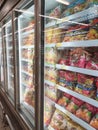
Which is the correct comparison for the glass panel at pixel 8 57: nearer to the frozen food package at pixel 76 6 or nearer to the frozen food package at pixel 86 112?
the frozen food package at pixel 76 6

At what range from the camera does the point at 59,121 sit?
1.58m

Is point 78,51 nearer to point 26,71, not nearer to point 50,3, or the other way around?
point 50,3

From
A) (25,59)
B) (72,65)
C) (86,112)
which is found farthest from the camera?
(25,59)

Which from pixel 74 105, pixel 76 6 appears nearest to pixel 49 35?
pixel 76 6

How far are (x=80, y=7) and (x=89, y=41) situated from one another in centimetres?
34

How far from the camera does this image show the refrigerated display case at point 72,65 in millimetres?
1110

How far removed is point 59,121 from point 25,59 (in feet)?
3.46

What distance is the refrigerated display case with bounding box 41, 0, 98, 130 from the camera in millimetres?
1110

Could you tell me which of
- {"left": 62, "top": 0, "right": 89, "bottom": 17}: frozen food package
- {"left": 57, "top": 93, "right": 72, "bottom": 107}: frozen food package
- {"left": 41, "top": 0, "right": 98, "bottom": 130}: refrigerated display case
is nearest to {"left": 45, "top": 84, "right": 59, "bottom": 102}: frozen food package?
{"left": 41, "top": 0, "right": 98, "bottom": 130}: refrigerated display case

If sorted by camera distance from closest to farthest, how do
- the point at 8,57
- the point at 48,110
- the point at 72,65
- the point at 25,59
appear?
the point at 72,65 < the point at 48,110 < the point at 25,59 < the point at 8,57

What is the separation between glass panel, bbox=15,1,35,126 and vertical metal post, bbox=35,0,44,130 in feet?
1.79

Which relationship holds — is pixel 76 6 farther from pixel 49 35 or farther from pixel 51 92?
pixel 51 92

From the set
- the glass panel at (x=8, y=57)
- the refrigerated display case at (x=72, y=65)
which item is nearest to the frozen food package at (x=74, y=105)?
the refrigerated display case at (x=72, y=65)

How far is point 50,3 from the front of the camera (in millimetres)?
1671
